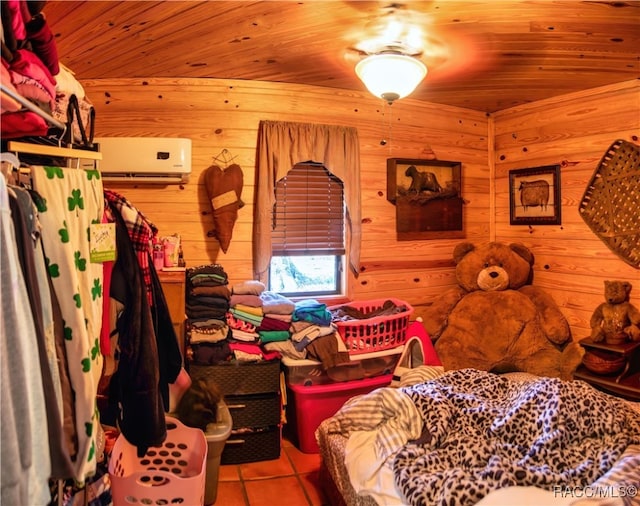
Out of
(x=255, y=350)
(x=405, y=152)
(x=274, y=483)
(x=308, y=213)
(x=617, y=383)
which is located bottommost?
(x=274, y=483)

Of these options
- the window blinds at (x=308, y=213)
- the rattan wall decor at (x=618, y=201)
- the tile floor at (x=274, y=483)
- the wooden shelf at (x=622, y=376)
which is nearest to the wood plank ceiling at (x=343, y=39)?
the rattan wall decor at (x=618, y=201)

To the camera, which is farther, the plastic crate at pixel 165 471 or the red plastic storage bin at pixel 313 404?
the red plastic storage bin at pixel 313 404

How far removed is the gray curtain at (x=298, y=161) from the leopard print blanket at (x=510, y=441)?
1.44 metres

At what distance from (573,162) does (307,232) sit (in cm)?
192

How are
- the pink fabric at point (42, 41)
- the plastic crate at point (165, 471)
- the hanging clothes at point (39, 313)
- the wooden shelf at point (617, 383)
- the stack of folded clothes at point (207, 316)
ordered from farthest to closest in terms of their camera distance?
the wooden shelf at point (617, 383) → the stack of folded clothes at point (207, 316) → the plastic crate at point (165, 471) → the pink fabric at point (42, 41) → the hanging clothes at point (39, 313)

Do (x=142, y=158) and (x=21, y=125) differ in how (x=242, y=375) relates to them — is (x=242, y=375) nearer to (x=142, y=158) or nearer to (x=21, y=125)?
(x=142, y=158)

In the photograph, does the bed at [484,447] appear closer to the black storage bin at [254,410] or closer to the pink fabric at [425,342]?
the black storage bin at [254,410]

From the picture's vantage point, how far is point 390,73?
7.84 ft

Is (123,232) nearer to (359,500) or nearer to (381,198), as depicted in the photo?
(359,500)

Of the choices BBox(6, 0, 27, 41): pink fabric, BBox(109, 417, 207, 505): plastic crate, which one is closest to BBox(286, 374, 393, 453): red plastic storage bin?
BBox(109, 417, 207, 505): plastic crate

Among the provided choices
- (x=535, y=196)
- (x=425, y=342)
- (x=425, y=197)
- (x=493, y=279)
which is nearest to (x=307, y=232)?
(x=425, y=197)

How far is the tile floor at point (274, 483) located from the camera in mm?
2252

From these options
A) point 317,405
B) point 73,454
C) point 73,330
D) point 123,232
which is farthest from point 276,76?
point 73,454

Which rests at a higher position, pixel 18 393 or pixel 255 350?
pixel 18 393
